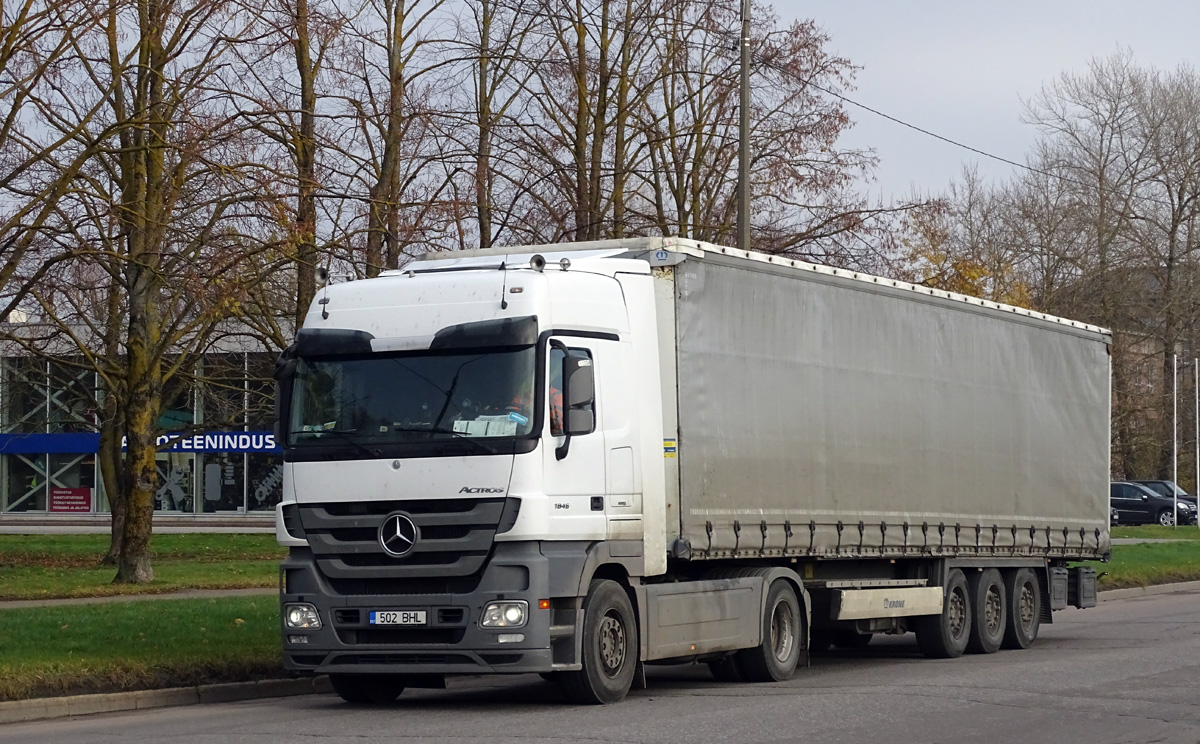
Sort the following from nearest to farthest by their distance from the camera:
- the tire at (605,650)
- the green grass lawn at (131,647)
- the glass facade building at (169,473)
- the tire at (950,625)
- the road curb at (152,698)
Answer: the tire at (605,650) < the road curb at (152,698) < the green grass lawn at (131,647) < the tire at (950,625) < the glass facade building at (169,473)

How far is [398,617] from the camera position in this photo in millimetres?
11648

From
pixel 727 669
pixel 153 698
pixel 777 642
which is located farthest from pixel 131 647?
pixel 777 642

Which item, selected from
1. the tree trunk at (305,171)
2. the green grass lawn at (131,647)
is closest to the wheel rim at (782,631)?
the green grass lawn at (131,647)

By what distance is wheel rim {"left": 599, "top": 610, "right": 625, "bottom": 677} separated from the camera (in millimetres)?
11992

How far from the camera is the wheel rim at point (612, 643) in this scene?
39.3ft

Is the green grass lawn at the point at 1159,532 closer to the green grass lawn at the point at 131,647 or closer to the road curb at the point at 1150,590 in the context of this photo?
the road curb at the point at 1150,590

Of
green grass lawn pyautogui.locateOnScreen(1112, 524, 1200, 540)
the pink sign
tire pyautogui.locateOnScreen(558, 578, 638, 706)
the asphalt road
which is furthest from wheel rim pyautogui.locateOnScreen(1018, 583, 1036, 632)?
the pink sign

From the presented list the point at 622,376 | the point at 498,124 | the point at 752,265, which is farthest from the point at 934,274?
the point at 622,376

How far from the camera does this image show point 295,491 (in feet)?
40.0

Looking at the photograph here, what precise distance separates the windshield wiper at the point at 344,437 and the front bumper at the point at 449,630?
0.95 metres

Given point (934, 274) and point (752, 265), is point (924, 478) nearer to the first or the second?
point (752, 265)

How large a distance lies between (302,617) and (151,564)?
16.1m

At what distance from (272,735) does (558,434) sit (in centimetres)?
288

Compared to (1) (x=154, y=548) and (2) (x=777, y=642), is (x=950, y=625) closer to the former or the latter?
(2) (x=777, y=642)
